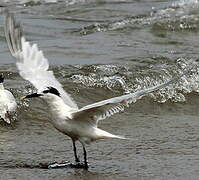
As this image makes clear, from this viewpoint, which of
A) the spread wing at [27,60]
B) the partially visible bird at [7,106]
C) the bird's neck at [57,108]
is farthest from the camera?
the partially visible bird at [7,106]

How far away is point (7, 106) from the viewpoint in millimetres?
8750

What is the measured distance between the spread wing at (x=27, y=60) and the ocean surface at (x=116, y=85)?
2.36ft

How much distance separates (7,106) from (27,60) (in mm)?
1312

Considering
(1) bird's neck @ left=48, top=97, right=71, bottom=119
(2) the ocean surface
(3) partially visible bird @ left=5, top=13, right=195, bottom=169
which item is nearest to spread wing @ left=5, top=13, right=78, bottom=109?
(3) partially visible bird @ left=5, top=13, right=195, bottom=169

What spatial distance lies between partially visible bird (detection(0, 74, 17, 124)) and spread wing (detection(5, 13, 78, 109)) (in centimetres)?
115

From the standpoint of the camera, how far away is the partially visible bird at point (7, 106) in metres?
8.62

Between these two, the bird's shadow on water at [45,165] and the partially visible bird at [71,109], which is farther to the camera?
the bird's shadow on water at [45,165]

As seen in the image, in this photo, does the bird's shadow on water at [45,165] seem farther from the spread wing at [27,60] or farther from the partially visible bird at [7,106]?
the partially visible bird at [7,106]

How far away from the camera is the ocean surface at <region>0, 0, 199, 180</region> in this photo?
277 inches

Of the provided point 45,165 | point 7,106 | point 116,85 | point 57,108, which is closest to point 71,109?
point 57,108

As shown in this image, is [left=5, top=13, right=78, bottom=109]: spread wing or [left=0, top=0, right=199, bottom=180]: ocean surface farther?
[left=5, top=13, right=78, bottom=109]: spread wing

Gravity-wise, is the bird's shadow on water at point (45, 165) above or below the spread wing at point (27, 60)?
below

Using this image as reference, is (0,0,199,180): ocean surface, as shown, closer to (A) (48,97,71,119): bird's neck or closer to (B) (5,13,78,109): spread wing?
(A) (48,97,71,119): bird's neck

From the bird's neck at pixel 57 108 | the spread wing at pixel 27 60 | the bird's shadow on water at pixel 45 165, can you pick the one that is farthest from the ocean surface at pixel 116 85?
the spread wing at pixel 27 60
